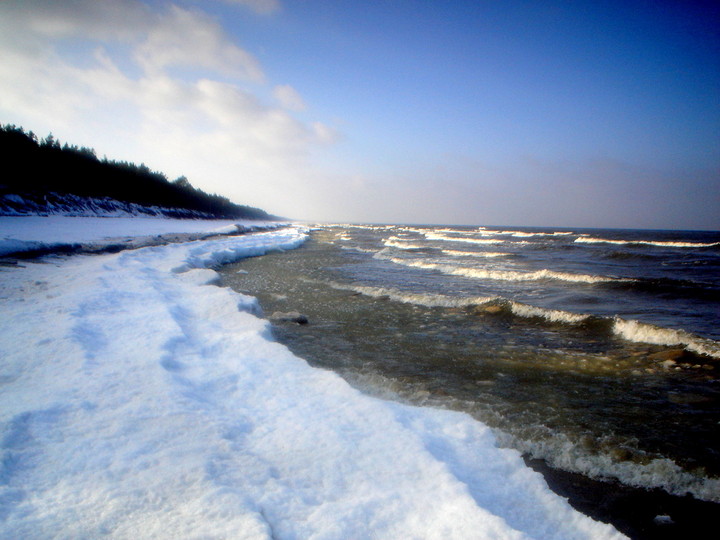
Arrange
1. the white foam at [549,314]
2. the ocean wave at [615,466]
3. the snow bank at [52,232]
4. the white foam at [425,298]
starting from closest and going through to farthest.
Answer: the ocean wave at [615,466] → the white foam at [549,314] → the white foam at [425,298] → the snow bank at [52,232]

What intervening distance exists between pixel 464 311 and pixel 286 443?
19.4ft

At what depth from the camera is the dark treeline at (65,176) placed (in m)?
23.9

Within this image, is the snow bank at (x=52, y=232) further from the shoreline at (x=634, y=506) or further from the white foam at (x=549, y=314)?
the white foam at (x=549, y=314)

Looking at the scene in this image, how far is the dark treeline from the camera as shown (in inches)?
942

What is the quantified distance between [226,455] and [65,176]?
3821cm

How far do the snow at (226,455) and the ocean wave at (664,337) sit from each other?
190 inches

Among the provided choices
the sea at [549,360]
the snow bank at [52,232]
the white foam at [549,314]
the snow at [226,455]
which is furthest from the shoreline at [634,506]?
the snow bank at [52,232]

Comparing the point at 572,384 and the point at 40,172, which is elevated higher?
the point at 40,172

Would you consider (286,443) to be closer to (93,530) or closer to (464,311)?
(93,530)

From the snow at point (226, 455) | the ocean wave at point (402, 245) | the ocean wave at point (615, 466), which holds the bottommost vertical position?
the ocean wave at point (615, 466)

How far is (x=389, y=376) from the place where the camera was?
13.5 feet

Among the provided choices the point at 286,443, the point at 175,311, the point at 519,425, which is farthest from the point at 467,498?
the point at 175,311

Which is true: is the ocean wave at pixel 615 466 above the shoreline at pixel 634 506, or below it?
above

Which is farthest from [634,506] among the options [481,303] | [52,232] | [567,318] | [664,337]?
[52,232]
